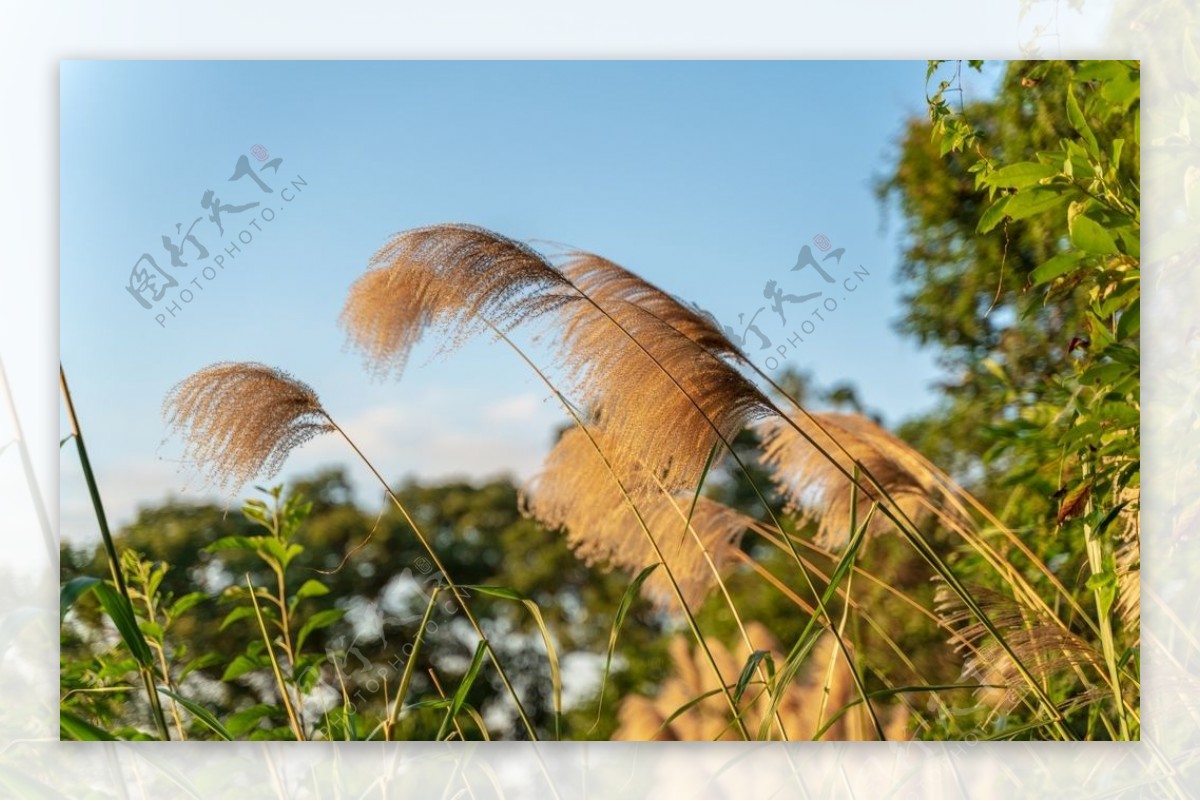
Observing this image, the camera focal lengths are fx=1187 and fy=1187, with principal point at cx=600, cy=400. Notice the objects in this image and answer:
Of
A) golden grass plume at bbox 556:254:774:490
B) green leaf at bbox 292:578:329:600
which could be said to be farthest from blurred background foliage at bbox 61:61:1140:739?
golden grass plume at bbox 556:254:774:490

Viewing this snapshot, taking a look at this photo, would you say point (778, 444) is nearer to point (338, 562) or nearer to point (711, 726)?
point (711, 726)

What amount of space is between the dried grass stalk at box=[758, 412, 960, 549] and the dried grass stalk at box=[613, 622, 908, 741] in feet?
0.80

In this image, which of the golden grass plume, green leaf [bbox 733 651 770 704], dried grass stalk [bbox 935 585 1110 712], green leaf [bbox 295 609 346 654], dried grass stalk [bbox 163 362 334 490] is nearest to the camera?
green leaf [bbox 733 651 770 704]

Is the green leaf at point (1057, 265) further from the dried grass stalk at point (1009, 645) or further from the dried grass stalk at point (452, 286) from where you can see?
the dried grass stalk at point (452, 286)

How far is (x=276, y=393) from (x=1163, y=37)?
6.07ft

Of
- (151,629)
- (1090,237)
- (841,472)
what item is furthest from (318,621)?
(1090,237)

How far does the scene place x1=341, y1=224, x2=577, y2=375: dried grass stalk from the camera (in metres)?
2.05

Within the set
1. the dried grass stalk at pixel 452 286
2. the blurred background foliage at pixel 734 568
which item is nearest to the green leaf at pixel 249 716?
the blurred background foliage at pixel 734 568

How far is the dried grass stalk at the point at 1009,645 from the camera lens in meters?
2.16

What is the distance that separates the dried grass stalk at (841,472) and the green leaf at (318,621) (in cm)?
89

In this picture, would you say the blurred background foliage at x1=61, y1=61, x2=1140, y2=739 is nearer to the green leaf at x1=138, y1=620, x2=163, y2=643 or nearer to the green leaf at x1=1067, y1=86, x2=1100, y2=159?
the green leaf at x1=138, y1=620, x2=163, y2=643

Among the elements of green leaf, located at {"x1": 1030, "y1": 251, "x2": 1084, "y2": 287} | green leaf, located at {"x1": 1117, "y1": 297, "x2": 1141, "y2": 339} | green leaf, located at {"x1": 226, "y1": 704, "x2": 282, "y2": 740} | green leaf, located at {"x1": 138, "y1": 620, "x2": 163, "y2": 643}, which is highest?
green leaf, located at {"x1": 1030, "y1": 251, "x2": 1084, "y2": 287}

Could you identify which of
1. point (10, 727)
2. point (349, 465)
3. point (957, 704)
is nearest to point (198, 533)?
point (349, 465)
